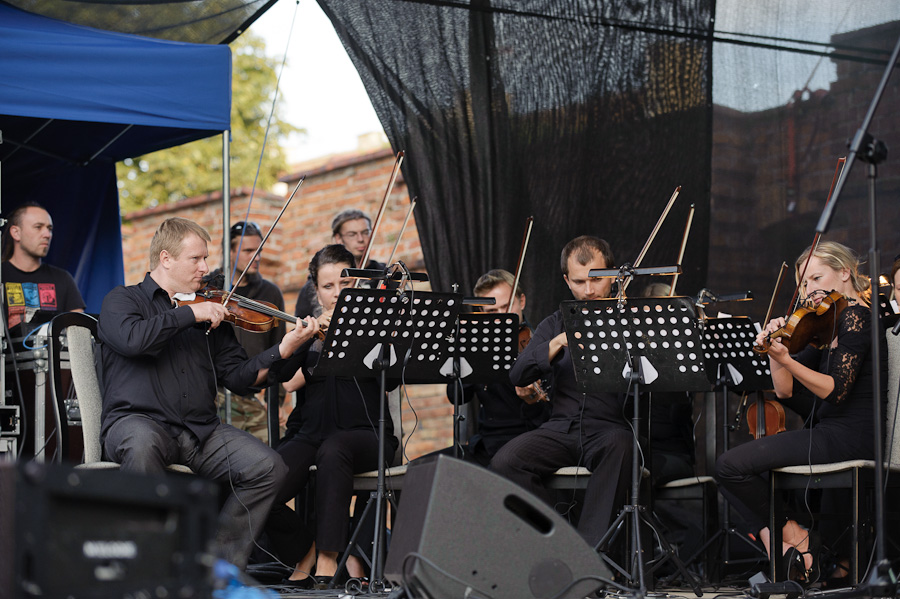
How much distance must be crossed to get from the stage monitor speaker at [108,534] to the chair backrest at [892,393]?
108 inches

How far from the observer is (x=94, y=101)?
4328mm

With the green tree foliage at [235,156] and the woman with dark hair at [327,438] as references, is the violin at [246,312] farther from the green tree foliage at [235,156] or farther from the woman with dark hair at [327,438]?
the green tree foliage at [235,156]

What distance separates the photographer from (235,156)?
45.6 ft

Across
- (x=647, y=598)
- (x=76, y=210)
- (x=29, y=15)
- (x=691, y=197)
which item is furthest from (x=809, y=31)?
(x=76, y=210)

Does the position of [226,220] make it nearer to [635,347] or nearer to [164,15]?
[164,15]

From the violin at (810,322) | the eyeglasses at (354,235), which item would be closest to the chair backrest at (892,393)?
the violin at (810,322)

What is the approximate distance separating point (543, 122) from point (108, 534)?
3.33 metres

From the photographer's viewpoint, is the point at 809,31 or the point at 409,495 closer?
the point at 409,495

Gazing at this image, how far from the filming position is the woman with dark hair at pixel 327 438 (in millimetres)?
3793

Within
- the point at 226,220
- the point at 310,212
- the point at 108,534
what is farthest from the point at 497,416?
the point at 310,212

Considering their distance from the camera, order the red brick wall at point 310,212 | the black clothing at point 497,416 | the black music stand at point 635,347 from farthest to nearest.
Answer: the red brick wall at point 310,212
the black clothing at point 497,416
the black music stand at point 635,347

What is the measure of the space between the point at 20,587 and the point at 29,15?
12.0 feet

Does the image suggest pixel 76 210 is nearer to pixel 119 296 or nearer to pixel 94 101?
pixel 94 101

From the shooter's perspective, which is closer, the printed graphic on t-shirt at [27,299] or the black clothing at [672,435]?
the black clothing at [672,435]
